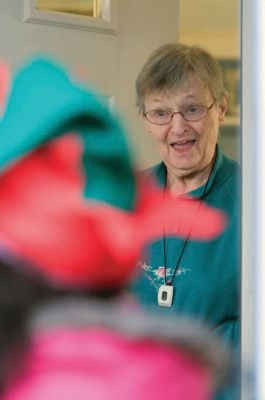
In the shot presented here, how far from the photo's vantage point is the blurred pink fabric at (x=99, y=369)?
3.91 feet

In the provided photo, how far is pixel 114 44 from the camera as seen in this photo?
4.56 feet

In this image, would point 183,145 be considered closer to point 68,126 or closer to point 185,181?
point 185,181

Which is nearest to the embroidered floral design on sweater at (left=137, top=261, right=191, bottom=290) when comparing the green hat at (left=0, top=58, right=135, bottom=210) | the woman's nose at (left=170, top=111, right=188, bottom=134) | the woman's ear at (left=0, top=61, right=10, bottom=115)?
the green hat at (left=0, top=58, right=135, bottom=210)

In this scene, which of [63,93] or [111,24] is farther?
[111,24]

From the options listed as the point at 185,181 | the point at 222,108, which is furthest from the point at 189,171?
the point at 222,108

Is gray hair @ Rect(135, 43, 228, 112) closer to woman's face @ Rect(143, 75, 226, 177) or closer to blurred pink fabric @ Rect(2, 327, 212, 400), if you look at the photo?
woman's face @ Rect(143, 75, 226, 177)

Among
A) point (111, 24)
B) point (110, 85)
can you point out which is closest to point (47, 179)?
point (110, 85)

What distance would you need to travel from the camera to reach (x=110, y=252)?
1.25 metres

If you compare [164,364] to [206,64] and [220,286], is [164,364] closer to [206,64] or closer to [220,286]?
[220,286]

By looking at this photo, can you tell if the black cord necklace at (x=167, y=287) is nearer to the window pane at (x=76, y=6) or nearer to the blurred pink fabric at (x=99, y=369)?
the blurred pink fabric at (x=99, y=369)

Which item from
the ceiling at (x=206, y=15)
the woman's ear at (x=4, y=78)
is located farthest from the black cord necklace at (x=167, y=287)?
the woman's ear at (x=4, y=78)

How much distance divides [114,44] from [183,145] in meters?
0.22

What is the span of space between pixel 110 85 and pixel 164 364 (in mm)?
478

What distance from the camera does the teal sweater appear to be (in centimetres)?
131
